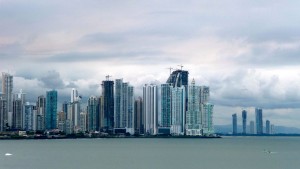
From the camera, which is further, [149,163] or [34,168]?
[149,163]

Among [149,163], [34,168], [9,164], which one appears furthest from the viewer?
[149,163]

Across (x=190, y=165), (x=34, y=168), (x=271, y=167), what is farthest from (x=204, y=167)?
(x=34, y=168)

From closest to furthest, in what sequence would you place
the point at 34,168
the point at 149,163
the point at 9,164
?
the point at 34,168 → the point at 9,164 → the point at 149,163

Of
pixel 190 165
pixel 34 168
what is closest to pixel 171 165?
pixel 190 165

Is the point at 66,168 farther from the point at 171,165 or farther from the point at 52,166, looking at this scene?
the point at 171,165

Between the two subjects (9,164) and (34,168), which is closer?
(34,168)

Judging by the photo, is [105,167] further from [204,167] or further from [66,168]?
[204,167]

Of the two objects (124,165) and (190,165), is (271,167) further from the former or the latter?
(124,165)
